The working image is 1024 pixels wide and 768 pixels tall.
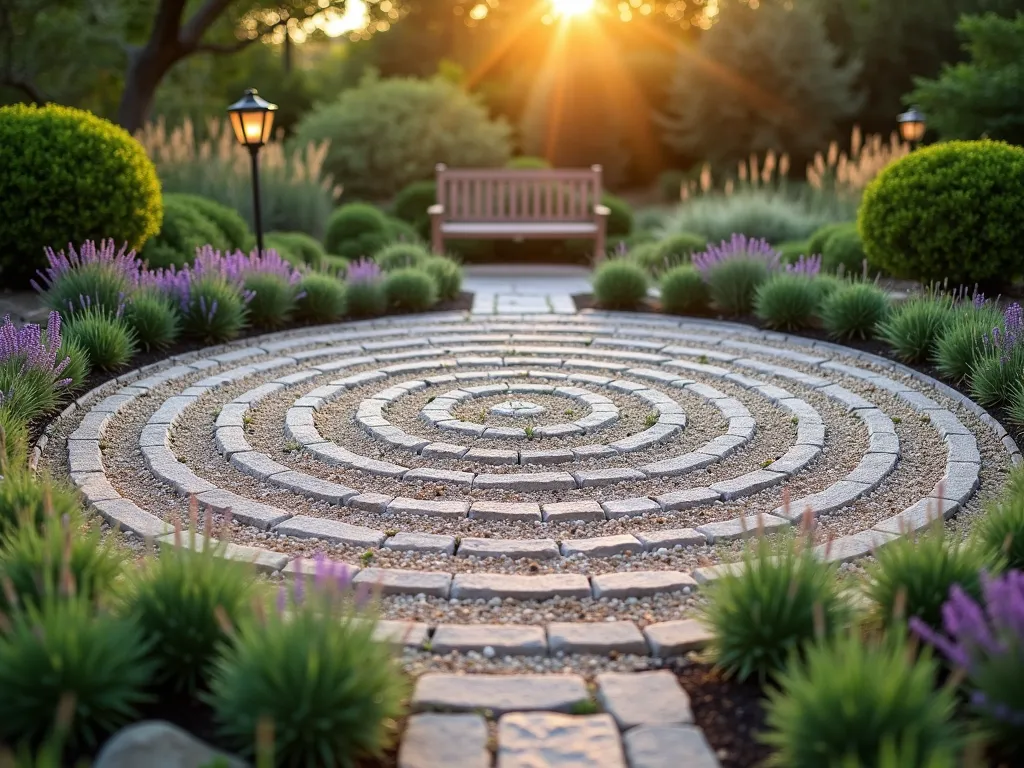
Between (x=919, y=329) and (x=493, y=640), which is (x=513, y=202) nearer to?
(x=919, y=329)

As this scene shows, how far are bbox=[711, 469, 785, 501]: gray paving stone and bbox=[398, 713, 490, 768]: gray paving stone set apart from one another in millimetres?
2052

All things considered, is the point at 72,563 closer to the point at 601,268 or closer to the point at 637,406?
the point at 637,406

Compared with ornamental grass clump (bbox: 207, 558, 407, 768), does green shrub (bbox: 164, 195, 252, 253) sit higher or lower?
higher

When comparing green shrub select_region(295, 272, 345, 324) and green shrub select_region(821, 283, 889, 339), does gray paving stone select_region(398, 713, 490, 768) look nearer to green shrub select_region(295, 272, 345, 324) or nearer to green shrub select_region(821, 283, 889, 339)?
green shrub select_region(821, 283, 889, 339)

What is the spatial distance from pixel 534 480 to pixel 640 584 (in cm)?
115

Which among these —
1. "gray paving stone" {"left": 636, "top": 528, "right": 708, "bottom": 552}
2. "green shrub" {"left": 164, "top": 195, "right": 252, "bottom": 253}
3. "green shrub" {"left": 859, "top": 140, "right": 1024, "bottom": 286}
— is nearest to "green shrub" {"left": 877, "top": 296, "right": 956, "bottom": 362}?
"green shrub" {"left": 859, "top": 140, "right": 1024, "bottom": 286}

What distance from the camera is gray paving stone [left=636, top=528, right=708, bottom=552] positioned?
380 cm

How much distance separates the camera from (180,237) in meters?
8.91

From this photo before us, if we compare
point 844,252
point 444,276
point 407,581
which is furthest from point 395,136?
point 407,581

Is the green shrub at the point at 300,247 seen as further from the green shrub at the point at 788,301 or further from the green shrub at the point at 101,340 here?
the green shrub at the point at 788,301

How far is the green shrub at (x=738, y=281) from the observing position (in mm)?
8219

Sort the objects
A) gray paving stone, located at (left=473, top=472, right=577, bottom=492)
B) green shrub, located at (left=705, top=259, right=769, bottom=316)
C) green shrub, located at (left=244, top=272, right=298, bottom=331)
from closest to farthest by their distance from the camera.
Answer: gray paving stone, located at (left=473, top=472, right=577, bottom=492), green shrub, located at (left=244, top=272, right=298, bottom=331), green shrub, located at (left=705, top=259, right=769, bottom=316)

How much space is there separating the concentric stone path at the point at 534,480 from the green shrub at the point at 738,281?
104 centimetres

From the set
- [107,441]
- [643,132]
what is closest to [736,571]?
[107,441]
